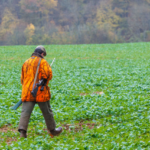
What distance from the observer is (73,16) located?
9438 cm

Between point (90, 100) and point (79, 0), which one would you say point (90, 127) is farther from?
point (79, 0)

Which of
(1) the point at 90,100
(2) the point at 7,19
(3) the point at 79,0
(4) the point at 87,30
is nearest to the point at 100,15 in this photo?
(3) the point at 79,0

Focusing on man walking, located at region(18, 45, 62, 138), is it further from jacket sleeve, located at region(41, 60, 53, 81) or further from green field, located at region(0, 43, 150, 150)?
green field, located at region(0, 43, 150, 150)

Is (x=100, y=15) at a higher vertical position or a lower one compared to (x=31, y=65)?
higher

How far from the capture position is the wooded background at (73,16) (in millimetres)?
82938

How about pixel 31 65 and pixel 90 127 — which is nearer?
pixel 31 65

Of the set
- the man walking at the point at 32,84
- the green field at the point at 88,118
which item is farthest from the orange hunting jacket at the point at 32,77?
the green field at the point at 88,118

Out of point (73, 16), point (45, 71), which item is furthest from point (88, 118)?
point (73, 16)

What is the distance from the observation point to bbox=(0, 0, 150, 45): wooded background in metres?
82.9

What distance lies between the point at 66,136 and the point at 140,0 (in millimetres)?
98442

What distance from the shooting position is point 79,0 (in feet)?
330

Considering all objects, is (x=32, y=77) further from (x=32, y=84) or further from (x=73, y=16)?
(x=73, y=16)

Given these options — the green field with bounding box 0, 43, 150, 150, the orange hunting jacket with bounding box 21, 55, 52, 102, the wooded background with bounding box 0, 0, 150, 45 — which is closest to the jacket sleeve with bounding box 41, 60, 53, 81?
the orange hunting jacket with bounding box 21, 55, 52, 102

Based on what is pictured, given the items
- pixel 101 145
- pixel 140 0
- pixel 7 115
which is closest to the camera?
pixel 101 145
